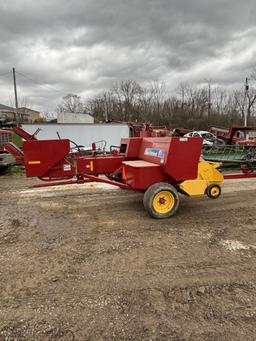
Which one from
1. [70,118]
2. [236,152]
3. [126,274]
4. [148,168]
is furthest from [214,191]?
[70,118]

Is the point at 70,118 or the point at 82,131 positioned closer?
the point at 82,131

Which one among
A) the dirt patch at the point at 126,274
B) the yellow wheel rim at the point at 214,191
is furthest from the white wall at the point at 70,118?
the yellow wheel rim at the point at 214,191

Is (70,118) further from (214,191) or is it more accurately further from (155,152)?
(214,191)

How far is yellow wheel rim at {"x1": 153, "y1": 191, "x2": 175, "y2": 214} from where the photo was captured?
5.32 metres

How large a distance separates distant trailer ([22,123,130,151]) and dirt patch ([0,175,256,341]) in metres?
13.1

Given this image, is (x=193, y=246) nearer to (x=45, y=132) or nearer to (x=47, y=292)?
(x=47, y=292)

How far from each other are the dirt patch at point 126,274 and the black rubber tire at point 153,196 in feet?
0.69

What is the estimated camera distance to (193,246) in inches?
165

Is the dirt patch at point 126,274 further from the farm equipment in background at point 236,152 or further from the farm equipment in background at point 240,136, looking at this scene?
the farm equipment in background at point 240,136

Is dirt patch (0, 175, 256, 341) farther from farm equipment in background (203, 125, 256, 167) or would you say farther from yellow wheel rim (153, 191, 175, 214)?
farm equipment in background (203, 125, 256, 167)

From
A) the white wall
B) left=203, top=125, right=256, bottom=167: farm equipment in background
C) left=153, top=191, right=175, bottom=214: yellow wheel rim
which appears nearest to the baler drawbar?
left=153, top=191, right=175, bottom=214: yellow wheel rim

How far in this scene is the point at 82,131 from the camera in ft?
62.8

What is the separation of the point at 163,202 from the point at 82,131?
14585mm

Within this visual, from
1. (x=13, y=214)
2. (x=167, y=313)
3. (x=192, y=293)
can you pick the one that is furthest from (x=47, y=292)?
(x=13, y=214)
